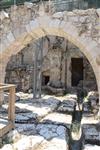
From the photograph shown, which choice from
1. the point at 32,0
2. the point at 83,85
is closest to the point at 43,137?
the point at 32,0

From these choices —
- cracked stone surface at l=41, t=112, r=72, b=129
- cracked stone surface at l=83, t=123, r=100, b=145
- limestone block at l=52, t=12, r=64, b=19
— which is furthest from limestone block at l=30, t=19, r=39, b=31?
cracked stone surface at l=83, t=123, r=100, b=145

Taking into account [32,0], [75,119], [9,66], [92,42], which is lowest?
[75,119]

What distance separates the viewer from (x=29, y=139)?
5742 mm

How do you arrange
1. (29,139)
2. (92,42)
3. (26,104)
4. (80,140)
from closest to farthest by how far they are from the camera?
(29,139) < (80,140) < (92,42) < (26,104)

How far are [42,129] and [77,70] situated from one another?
987cm

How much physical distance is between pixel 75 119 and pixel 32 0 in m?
3.95

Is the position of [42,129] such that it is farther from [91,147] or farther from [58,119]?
[91,147]

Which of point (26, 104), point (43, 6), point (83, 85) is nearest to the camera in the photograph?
point (43, 6)

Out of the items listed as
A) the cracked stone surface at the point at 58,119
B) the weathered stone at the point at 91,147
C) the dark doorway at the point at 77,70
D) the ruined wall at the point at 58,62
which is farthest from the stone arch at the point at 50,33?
the dark doorway at the point at 77,70

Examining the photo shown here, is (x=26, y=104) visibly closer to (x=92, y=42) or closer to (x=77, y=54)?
(x=92, y=42)

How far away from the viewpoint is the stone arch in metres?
7.31

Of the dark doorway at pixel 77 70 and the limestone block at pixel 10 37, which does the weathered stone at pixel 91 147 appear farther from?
the dark doorway at pixel 77 70

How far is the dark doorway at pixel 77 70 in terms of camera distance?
15955mm

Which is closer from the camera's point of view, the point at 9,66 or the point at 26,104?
the point at 26,104
